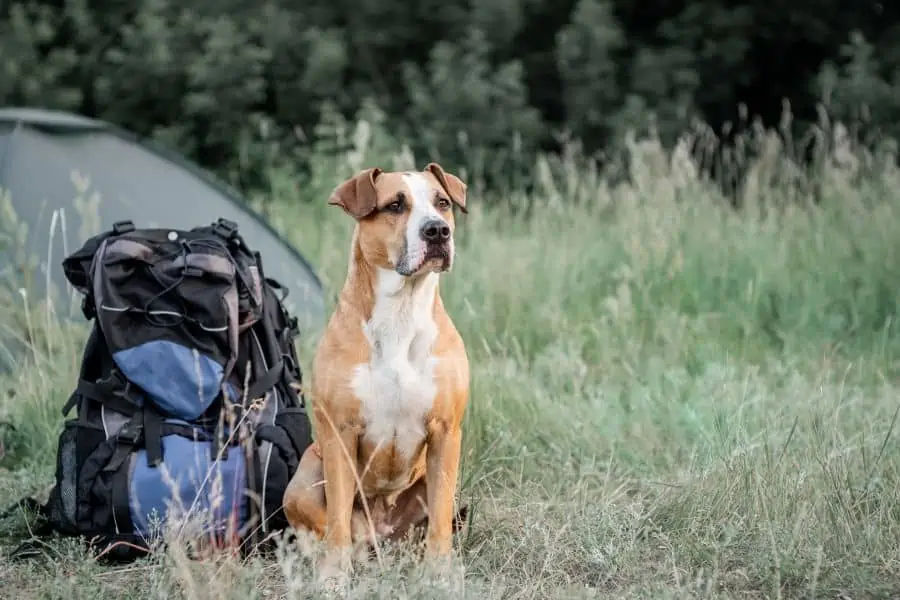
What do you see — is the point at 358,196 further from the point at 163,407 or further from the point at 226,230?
the point at 163,407

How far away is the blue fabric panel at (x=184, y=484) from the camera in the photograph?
3514 mm

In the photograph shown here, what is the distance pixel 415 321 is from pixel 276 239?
10.6 feet

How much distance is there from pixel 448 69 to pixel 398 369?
8.40 m

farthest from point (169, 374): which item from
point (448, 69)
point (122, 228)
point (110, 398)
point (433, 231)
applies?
point (448, 69)

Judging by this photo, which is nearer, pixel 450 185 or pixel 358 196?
pixel 358 196

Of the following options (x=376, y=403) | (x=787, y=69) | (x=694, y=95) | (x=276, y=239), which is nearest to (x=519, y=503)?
(x=376, y=403)

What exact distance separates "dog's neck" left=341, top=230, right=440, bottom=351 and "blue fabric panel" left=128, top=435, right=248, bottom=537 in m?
0.68

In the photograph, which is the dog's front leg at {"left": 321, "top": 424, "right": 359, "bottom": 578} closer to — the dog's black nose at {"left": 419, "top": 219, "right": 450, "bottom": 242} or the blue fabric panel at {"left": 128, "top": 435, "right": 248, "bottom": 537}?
Result: the blue fabric panel at {"left": 128, "top": 435, "right": 248, "bottom": 537}

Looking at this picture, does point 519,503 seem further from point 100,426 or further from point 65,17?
point 65,17

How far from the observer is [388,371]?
10.8ft

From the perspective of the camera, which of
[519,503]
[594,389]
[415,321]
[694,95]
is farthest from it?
[694,95]

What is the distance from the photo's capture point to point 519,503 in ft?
12.8

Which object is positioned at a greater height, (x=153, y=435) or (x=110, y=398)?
(x=110, y=398)

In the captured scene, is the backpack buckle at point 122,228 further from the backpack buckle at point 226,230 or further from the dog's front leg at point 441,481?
the dog's front leg at point 441,481
